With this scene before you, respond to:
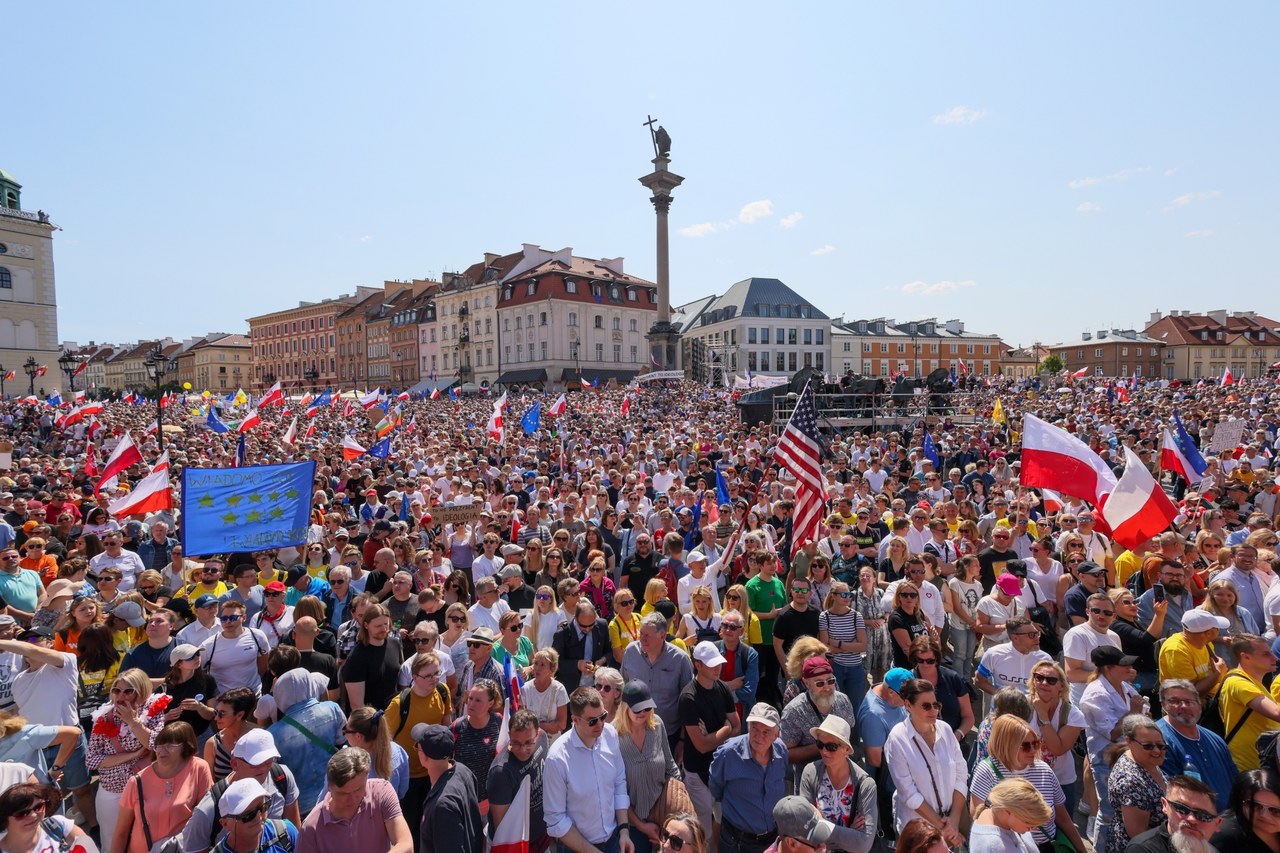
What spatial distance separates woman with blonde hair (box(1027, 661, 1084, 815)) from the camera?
464 cm

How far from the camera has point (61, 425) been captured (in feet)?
84.2

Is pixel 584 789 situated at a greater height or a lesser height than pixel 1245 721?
lesser

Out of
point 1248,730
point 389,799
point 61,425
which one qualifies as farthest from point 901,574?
point 61,425

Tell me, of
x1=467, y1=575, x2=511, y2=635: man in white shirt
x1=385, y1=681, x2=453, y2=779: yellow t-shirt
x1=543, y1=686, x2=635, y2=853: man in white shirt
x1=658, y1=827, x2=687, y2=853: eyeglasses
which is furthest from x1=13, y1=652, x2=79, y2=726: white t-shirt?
x1=658, y1=827, x2=687, y2=853: eyeglasses

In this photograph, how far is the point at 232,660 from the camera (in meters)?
5.37

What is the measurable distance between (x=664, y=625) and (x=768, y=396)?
63.7ft

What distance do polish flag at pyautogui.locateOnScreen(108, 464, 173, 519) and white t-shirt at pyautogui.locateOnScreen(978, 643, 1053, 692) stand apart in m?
10.0

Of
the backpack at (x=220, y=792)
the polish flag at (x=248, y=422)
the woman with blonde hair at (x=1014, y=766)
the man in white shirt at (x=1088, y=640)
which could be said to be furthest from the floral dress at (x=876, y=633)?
the polish flag at (x=248, y=422)

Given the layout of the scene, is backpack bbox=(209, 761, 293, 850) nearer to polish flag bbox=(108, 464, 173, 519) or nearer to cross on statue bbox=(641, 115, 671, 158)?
polish flag bbox=(108, 464, 173, 519)

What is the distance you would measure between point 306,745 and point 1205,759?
16.4 ft

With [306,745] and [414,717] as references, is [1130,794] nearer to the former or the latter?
[414,717]

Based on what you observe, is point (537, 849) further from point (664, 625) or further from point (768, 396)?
point (768, 396)

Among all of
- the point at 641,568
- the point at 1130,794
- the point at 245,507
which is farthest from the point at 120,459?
the point at 1130,794

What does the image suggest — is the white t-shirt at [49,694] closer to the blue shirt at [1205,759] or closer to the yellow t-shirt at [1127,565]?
the blue shirt at [1205,759]
